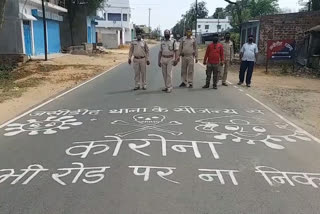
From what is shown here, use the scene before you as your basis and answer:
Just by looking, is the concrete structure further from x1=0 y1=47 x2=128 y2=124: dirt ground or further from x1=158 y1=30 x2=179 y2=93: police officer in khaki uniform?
x1=158 y1=30 x2=179 y2=93: police officer in khaki uniform

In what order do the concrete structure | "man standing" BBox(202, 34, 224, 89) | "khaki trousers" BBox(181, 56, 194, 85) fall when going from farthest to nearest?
1. the concrete structure
2. "khaki trousers" BBox(181, 56, 194, 85)
3. "man standing" BBox(202, 34, 224, 89)

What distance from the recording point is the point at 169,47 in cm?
1275

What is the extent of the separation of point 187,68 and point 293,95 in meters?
3.52

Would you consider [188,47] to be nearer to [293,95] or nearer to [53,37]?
[293,95]

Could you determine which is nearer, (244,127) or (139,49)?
(244,127)

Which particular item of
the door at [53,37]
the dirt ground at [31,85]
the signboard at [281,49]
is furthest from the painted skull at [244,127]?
the door at [53,37]

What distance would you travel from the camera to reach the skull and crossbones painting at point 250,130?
23.4 feet

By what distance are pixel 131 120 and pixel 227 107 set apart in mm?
2835

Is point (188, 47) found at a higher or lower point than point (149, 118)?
higher

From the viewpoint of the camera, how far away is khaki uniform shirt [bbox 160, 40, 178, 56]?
12.8 m

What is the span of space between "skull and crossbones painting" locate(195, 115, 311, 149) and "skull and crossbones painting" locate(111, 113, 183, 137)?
2.00 feet

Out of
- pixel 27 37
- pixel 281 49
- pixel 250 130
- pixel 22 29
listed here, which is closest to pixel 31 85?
pixel 250 130

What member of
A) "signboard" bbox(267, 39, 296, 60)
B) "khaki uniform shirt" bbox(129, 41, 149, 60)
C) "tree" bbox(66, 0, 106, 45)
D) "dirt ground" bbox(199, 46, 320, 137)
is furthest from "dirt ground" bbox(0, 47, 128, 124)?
"tree" bbox(66, 0, 106, 45)

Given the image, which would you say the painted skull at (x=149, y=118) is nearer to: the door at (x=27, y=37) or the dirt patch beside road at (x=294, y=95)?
the dirt patch beside road at (x=294, y=95)
